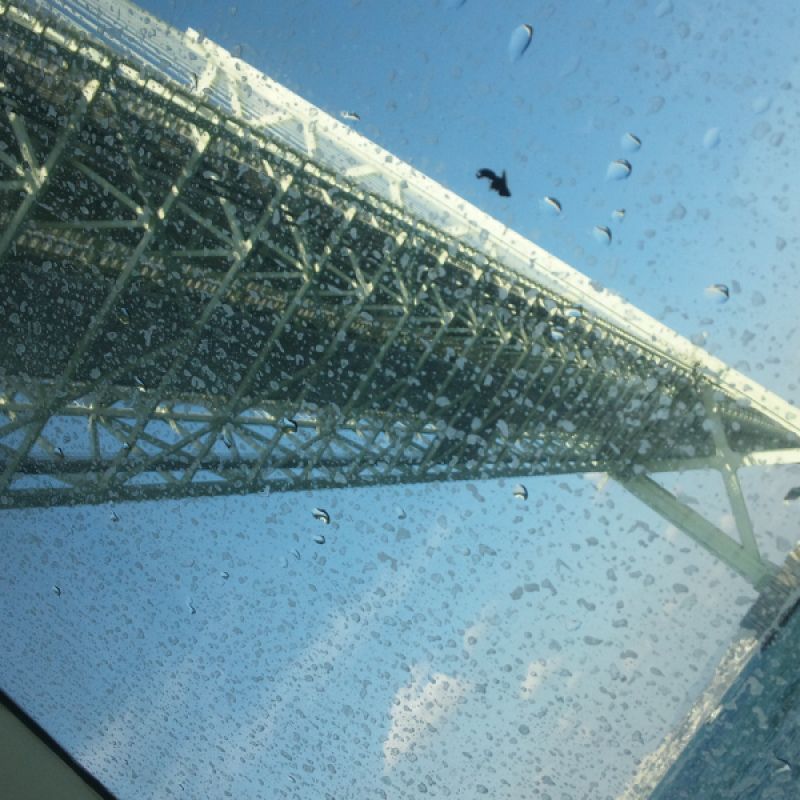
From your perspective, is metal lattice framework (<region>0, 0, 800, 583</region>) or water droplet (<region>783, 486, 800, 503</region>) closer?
water droplet (<region>783, 486, 800, 503</region>)

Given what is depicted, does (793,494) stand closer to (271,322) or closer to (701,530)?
(701,530)

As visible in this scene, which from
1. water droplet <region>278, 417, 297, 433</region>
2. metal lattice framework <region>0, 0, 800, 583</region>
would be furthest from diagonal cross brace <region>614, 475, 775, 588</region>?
water droplet <region>278, 417, 297, 433</region>

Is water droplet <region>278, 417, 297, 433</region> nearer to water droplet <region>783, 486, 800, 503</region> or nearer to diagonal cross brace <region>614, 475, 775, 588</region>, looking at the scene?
diagonal cross brace <region>614, 475, 775, 588</region>

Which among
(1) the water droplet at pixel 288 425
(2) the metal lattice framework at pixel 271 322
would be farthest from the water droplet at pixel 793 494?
(1) the water droplet at pixel 288 425

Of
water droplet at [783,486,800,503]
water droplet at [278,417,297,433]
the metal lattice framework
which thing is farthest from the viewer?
water droplet at [278,417,297,433]

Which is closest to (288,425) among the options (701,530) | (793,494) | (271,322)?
(271,322)

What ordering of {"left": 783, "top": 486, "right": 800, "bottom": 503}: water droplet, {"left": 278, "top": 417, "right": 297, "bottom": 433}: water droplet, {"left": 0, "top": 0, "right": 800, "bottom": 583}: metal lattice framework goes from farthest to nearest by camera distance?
{"left": 278, "top": 417, "right": 297, "bottom": 433}: water droplet, {"left": 0, "top": 0, "right": 800, "bottom": 583}: metal lattice framework, {"left": 783, "top": 486, "right": 800, "bottom": 503}: water droplet

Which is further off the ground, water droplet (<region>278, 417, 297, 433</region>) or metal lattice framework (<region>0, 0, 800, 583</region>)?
metal lattice framework (<region>0, 0, 800, 583</region>)
